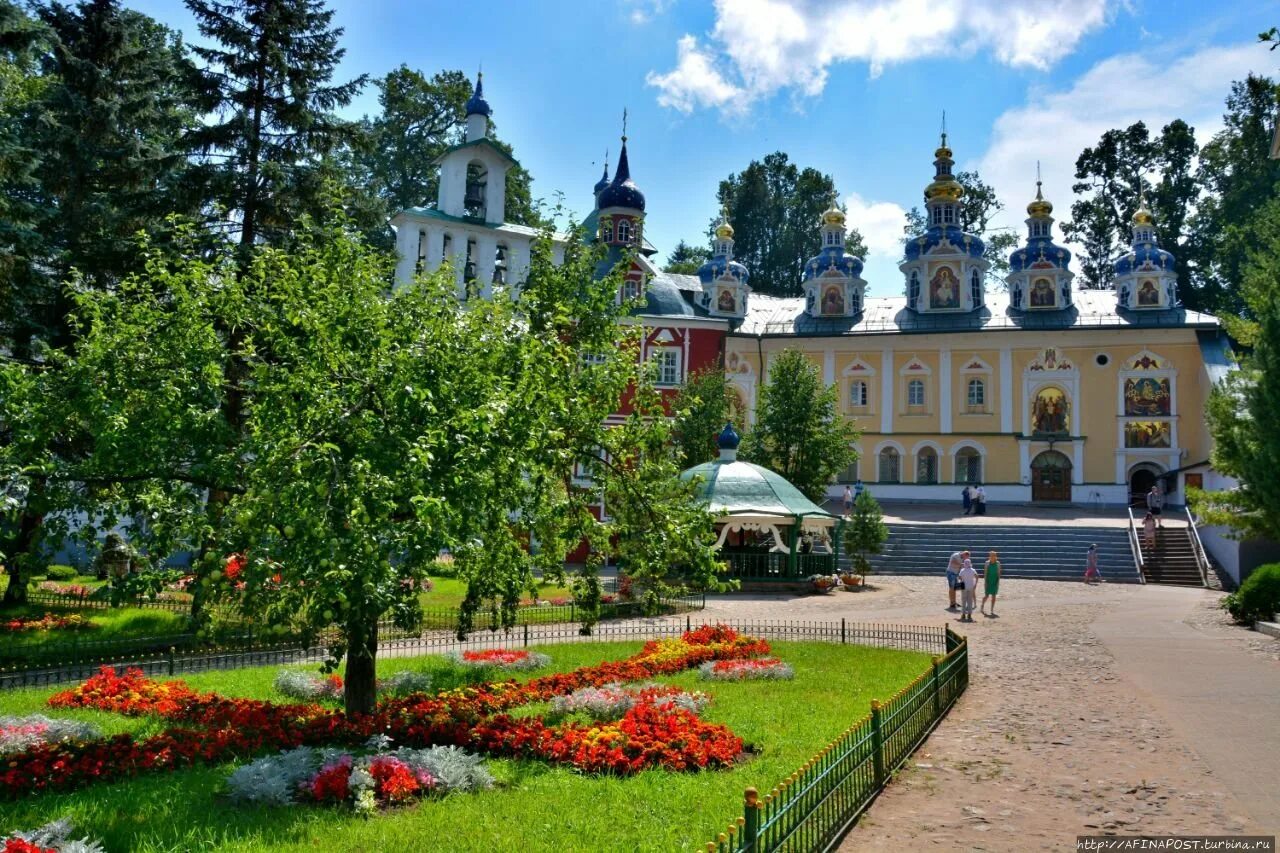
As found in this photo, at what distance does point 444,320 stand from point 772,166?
63.8 m

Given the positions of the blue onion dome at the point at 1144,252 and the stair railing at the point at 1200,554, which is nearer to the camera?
the stair railing at the point at 1200,554

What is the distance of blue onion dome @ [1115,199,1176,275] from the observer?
47375 mm

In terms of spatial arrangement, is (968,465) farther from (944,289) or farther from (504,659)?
(504,659)

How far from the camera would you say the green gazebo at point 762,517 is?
92.7 feet

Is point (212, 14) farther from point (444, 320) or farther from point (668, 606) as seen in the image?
point (668, 606)

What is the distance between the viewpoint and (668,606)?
75.0 ft

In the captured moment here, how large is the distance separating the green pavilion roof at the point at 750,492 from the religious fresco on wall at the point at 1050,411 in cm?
2247

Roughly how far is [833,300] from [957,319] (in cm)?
677

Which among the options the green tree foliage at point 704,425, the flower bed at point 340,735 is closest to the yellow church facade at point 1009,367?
the green tree foliage at point 704,425

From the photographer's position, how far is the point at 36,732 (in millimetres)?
9195

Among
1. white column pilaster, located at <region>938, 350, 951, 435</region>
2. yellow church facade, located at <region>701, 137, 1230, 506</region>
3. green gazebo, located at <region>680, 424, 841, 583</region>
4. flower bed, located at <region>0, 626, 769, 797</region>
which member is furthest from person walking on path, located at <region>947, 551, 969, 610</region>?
white column pilaster, located at <region>938, 350, 951, 435</region>

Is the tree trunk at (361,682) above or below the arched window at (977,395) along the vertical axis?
below

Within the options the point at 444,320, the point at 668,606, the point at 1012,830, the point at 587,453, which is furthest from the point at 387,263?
the point at 668,606

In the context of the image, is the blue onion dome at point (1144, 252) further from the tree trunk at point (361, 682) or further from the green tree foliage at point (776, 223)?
the tree trunk at point (361, 682)
